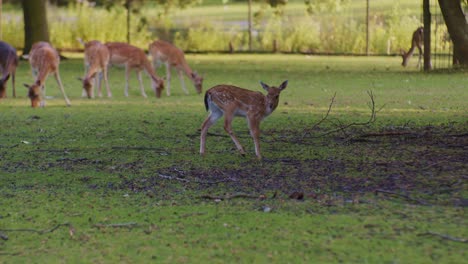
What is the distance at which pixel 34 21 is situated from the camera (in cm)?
2581

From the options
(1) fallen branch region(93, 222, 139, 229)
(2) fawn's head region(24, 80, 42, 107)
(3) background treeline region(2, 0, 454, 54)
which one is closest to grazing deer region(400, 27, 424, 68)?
(3) background treeline region(2, 0, 454, 54)

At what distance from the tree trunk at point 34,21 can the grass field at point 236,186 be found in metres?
11.7

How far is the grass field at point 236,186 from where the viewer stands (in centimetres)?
591

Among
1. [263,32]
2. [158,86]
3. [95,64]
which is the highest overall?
[263,32]

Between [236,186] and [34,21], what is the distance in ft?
63.1

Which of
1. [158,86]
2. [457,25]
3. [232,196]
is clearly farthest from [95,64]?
[232,196]

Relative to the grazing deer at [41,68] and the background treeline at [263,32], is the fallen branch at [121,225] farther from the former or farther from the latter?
the background treeline at [263,32]

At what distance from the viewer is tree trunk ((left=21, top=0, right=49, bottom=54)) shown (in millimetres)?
25734

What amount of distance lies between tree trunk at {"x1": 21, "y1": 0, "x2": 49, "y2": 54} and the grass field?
11733 millimetres

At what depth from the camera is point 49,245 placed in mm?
6102

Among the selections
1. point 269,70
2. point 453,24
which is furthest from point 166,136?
point 269,70

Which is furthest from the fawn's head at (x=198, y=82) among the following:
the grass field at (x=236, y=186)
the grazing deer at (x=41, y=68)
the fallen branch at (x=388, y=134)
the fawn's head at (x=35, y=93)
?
the fallen branch at (x=388, y=134)

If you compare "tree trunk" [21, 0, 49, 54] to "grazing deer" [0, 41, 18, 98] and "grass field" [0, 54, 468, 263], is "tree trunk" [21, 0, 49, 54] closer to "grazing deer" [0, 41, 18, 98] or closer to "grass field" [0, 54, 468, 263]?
"grazing deer" [0, 41, 18, 98]

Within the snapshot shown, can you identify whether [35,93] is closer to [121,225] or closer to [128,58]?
[128,58]
